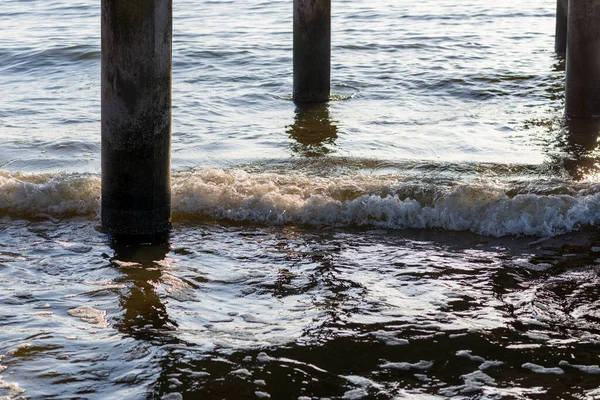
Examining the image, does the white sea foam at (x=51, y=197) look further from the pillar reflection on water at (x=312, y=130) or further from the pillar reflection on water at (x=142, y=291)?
the pillar reflection on water at (x=312, y=130)

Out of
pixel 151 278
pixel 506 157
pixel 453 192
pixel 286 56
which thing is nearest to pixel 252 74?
pixel 286 56

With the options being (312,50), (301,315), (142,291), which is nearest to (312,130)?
(312,50)

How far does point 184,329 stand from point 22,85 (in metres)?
9.44

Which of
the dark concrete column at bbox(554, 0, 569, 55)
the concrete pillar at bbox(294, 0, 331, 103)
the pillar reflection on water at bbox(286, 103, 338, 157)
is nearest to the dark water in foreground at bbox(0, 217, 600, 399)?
the pillar reflection on water at bbox(286, 103, 338, 157)

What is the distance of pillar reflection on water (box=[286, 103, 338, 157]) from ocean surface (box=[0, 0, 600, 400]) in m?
0.05

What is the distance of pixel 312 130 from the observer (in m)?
10.1

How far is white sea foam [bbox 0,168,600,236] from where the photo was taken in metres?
6.62

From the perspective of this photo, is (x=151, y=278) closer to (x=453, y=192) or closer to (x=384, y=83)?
(x=453, y=192)

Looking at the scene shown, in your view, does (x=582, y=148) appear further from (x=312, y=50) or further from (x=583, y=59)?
(x=312, y=50)

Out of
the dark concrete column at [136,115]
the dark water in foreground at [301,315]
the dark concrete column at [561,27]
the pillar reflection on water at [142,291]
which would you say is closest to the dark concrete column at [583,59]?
the dark water in foreground at [301,315]

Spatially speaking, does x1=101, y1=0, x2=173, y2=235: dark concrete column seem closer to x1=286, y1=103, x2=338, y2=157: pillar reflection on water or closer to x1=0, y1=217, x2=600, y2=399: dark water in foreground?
x1=0, y1=217, x2=600, y2=399: dark water in foreground

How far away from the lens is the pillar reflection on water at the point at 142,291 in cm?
465

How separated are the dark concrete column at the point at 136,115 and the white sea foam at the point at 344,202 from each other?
848 millimetres

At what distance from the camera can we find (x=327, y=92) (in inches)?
446
